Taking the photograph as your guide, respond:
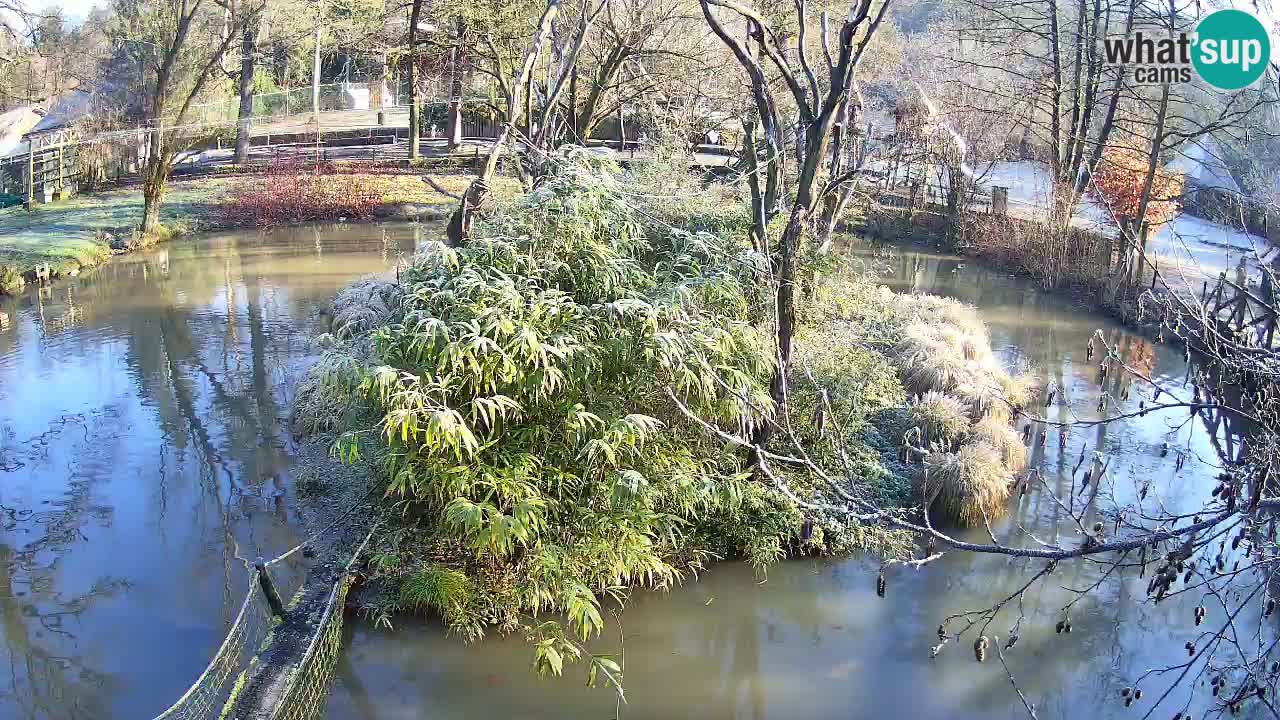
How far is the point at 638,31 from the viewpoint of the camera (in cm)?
1752

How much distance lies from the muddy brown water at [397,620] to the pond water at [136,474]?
0.02m

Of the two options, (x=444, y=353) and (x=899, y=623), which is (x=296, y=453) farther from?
(x=899, y=623)

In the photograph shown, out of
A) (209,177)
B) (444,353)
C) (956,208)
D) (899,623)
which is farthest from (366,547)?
(209,177)

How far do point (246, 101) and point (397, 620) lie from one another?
19.4 meters

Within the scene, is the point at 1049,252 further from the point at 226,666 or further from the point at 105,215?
the point at 105,215

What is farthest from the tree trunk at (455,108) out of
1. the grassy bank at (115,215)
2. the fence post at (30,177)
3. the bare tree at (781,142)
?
the bare tree at (781,142)

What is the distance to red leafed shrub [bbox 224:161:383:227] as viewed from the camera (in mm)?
19547

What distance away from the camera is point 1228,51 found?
1414 cm

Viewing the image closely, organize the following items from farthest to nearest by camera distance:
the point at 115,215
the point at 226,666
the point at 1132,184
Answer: the point at 115,215 → the point at 1132,184 → the point at 226,666

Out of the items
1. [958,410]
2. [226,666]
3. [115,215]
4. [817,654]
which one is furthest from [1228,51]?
[115,215]

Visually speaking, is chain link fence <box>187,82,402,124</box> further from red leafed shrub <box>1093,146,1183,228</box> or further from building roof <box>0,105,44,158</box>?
red leafed shrub <box>1093,146,1183,228</box>

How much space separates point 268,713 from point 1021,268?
14.1m

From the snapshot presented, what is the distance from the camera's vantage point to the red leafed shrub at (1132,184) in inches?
629

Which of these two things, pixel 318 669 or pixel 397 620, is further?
pixel 397 620
